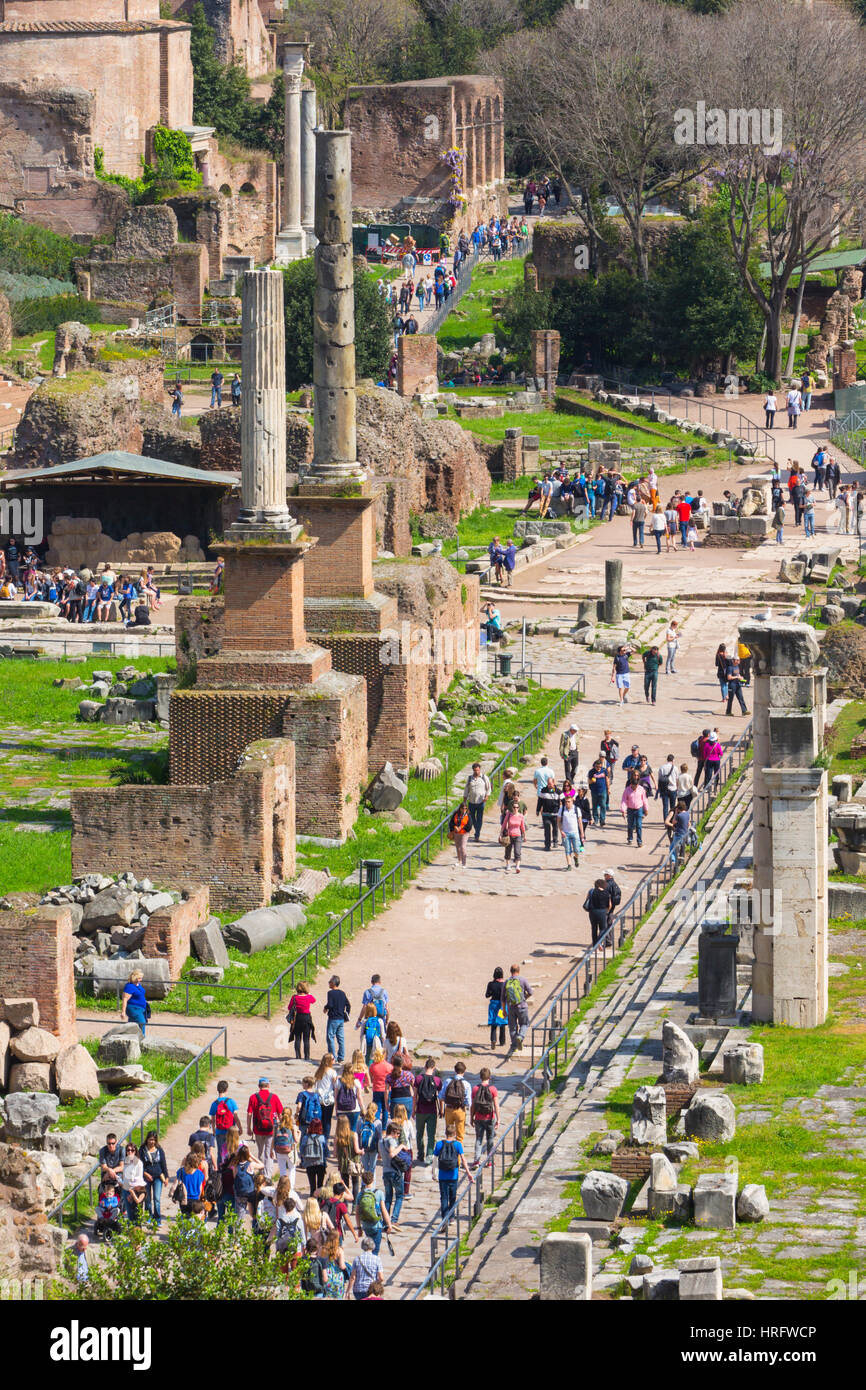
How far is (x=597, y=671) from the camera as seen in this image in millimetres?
41969

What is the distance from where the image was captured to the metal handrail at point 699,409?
60594 millimetres

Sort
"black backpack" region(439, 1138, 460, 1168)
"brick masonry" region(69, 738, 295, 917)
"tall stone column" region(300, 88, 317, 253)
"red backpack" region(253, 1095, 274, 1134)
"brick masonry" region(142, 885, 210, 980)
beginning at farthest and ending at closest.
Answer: "tall stone column" region(300, 88, 317, 253) < "brick masonry" region(69, 738, 295, 917) < "brick masonry" region(142, 885, 210, 980) < "red backpack" region(253, 1095, 274, 1134) < "black backpack" region(439, 1138, 460, 1168)

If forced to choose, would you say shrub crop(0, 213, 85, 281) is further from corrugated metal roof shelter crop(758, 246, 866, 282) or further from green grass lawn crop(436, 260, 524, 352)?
corrugated metal roof shelter crop(758, 246, 866, 282)

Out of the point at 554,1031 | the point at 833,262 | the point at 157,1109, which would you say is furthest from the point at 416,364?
the point at 157,1109

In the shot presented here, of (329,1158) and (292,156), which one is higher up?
(292,156)

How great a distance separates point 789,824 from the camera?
2350cm

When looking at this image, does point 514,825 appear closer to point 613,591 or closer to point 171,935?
point 171,935

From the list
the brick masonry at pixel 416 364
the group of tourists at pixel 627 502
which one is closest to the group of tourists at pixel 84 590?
the group of tourists at pixel 627 502

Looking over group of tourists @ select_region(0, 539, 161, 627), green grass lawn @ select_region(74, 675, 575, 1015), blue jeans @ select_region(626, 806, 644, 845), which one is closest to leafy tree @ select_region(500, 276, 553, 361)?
group of tourists @ select_region(0, 539, 161, 627)

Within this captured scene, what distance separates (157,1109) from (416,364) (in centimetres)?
4216

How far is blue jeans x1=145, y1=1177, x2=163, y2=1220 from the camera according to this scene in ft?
68.4

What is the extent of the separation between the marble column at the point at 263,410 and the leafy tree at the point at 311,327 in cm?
2782

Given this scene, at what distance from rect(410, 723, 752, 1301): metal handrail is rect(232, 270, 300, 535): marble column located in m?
5.78

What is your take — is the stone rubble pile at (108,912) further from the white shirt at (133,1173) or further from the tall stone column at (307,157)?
the tall stone column at (307,157)
